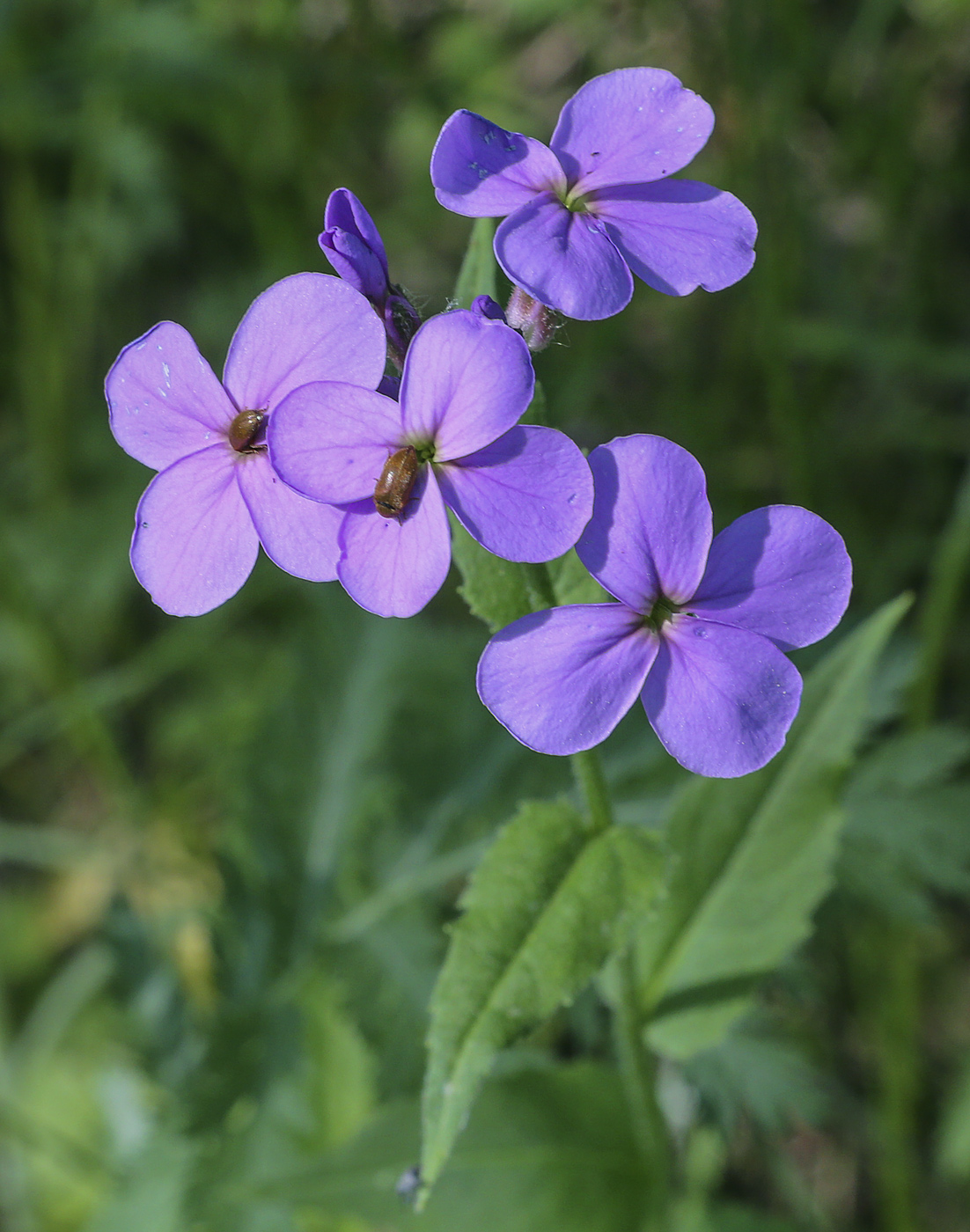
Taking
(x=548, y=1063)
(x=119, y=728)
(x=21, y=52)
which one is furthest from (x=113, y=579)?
(x=548, y=1063)

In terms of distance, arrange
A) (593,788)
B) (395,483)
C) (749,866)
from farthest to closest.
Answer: (749,866)
(593,788)
(395,483)

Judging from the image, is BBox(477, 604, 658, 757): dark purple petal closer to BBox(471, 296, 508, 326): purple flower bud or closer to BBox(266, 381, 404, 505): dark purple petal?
BBox(266, 381, 404, 505): dark purple petal

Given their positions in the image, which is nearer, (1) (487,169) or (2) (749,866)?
(1) (487,169)

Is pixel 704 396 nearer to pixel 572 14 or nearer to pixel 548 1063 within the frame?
pixel 572 14

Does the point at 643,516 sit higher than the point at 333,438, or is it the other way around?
the point at 333,438

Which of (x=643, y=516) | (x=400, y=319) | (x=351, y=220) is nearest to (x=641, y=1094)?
(x=643, y=516)

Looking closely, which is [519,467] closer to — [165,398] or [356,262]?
[356,262]
